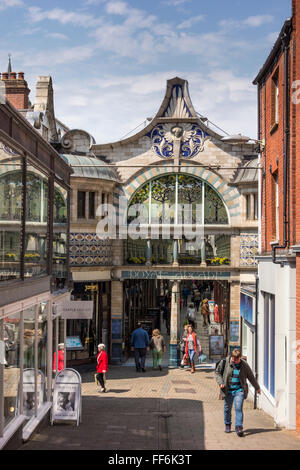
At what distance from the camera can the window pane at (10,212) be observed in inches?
336

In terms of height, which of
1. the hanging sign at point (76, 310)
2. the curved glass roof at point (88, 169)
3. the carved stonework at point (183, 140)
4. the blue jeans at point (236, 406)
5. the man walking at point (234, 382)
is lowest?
the blue jeans at point (236, 406)

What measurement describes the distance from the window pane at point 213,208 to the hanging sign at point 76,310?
10.5 m

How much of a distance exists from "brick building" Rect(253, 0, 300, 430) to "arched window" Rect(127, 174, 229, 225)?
25.3 feet

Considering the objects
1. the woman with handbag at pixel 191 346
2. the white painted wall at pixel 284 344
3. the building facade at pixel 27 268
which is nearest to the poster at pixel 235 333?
the woman with handbag at pixel 191 346

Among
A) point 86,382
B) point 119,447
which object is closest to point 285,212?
point 119,447

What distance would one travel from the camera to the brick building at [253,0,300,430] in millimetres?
11164

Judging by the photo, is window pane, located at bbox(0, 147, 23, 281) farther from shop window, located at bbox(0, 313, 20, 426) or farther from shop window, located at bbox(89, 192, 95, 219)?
shop window, located at bbox(89, 192, 95, 219)

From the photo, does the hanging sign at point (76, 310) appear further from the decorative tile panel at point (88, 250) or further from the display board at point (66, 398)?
the decorative tile panel at point (88, 250)

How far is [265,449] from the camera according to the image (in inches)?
375

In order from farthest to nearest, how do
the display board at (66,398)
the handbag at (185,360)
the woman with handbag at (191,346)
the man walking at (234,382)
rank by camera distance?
the handbag at (185,360) → the woman with handbag at (191,346) → the display board at (66,398) → the man walking at (234,382)

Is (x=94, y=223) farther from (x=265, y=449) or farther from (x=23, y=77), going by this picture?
(x=265, y=449)

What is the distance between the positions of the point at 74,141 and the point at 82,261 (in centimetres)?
484

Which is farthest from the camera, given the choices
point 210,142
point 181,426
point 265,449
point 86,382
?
point 210,142

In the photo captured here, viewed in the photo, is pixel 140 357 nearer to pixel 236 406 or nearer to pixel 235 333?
pixel 235 333
